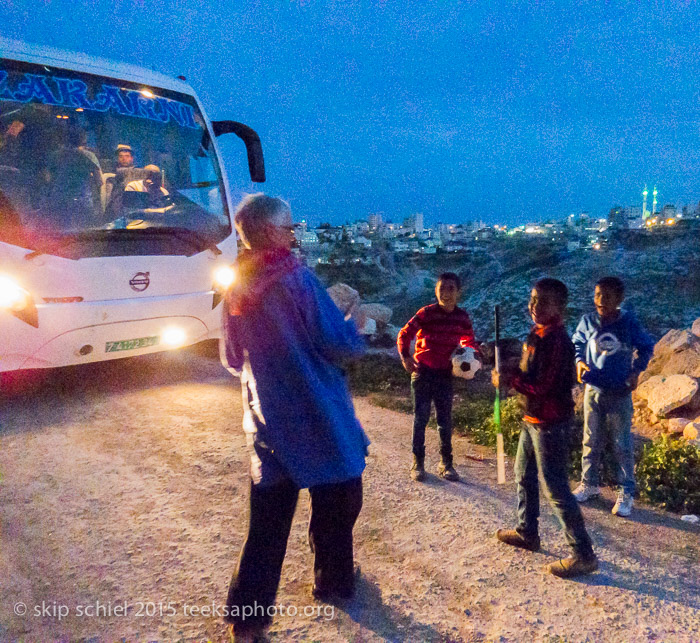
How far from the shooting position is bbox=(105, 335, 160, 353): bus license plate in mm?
5527

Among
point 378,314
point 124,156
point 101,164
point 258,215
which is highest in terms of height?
point 124,156

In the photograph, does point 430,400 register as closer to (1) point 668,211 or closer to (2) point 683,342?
(2) point 683,342

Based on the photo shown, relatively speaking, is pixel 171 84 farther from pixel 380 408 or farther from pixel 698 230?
pixel 698 230

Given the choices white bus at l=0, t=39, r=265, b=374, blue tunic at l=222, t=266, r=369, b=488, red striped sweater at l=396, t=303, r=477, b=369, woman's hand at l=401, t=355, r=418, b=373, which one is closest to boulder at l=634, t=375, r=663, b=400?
red striped sweater at l=396, t=303, r=477, b=369

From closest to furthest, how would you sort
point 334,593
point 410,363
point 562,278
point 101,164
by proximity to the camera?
1. point 334,593
2. point 410,363
3. point 101,164
4. point 562,278

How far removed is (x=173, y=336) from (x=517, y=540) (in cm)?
423

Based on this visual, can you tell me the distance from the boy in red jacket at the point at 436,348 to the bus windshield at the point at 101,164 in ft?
10.1

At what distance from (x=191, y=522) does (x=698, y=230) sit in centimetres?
1455

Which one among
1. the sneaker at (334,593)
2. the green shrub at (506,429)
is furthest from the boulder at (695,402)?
the sneaker at (334,593)

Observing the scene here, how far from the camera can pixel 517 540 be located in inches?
126

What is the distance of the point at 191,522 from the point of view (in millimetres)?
3428

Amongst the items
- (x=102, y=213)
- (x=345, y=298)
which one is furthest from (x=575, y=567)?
(x=345, y=298)

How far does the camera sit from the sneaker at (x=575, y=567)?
2.84m

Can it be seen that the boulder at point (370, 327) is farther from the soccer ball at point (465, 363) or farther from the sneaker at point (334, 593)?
the sneaker at point (334, 593)
